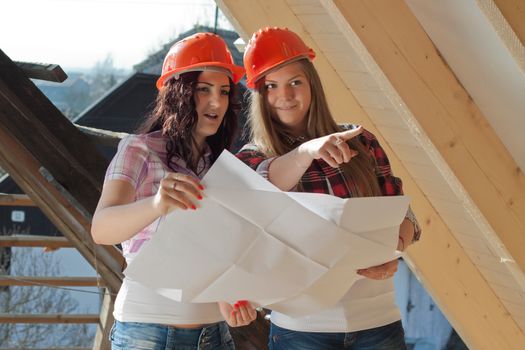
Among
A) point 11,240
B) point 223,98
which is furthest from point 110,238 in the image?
point 11,240

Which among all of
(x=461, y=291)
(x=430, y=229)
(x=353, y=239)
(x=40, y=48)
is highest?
(x=40, y=48)

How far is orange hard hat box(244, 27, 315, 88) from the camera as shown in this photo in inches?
66.1

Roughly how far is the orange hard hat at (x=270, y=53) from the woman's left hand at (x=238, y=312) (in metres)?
0.44

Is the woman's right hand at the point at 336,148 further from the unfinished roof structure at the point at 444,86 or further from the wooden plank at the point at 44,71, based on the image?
the wooden plank at the point at 44,71

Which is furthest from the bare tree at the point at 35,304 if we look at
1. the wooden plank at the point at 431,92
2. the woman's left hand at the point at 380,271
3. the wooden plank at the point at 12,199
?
the woman's left hand at the point at 380,271

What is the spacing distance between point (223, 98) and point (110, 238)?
39 cm

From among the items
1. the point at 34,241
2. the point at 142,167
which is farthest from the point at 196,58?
the point at 34,241

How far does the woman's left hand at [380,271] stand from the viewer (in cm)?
156

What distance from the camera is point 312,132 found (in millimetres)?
1680

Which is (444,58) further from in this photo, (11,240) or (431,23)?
(11,240)

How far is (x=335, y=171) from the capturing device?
1644 millimetres

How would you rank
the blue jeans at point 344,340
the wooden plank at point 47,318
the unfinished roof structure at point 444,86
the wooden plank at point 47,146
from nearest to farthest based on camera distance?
the blue jeans at point 344,340 < the unfinished roof structure at point 444,86 < the wooden plank at point 47,146 < the wooden plank at point 47,318

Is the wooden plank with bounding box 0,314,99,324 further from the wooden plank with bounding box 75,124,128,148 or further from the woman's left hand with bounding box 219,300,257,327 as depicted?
the woman's left hand with bounding box 219,300,257,327

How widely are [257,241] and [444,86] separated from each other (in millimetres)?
775
